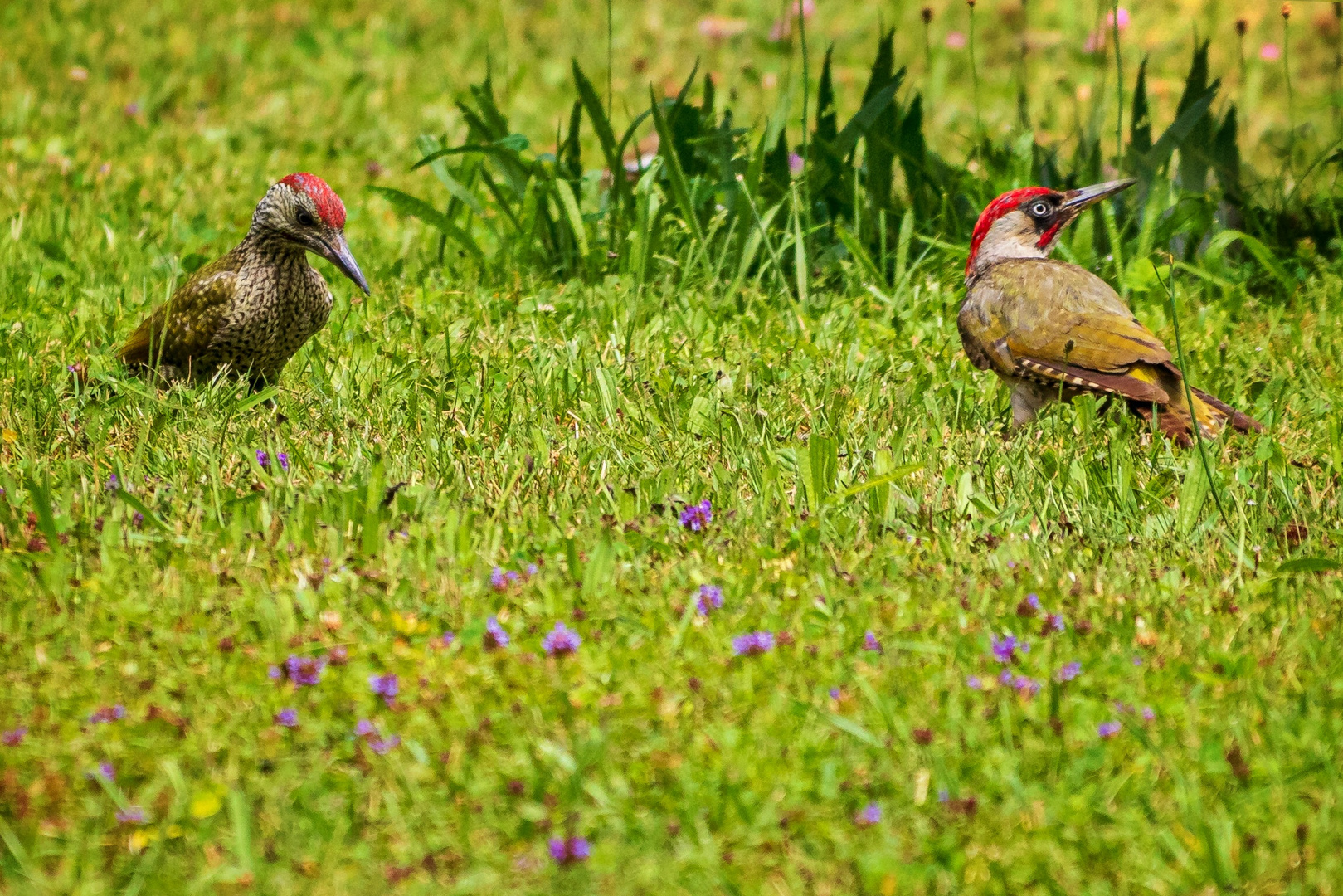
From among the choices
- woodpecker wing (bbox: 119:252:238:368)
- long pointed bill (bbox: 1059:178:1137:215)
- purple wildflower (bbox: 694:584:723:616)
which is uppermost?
long pointed bill (bbox: 1059:178:1137:215)

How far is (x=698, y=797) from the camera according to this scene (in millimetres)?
2766

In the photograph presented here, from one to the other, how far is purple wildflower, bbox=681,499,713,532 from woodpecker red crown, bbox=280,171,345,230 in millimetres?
1751

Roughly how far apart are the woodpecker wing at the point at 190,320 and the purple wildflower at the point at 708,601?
7.14ft

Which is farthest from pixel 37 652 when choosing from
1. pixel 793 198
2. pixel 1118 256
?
pixel 1118 256

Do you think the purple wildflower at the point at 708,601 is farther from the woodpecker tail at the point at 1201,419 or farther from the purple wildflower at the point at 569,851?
the woodpecker tail at the point at 1201,419

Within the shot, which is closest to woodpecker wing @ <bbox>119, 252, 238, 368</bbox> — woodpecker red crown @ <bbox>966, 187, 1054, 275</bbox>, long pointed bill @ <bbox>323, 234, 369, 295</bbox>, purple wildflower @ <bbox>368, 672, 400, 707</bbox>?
long pointed bill @ <bbox>323, 234, 369, 295</bbox>

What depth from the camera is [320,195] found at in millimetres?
4867

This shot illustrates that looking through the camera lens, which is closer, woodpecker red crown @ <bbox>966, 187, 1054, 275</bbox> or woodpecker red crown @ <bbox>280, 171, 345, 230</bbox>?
woodpecker red crown @ <bbox>280, 171, 345, 230</bbox>

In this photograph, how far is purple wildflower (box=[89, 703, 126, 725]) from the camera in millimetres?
2900

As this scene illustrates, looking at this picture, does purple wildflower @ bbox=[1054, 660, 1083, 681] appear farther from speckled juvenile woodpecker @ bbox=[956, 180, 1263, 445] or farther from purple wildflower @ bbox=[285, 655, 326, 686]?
speckled juvenile woodpecker @ bbox=[956, 180, 1263, 445]

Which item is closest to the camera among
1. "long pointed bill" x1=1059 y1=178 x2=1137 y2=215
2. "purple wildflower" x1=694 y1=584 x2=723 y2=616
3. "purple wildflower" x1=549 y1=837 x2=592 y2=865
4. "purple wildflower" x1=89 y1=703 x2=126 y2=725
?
"purple wildflower" x1=549 y1=837 x2=592 y2=865

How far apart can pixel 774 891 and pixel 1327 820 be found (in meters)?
1.02

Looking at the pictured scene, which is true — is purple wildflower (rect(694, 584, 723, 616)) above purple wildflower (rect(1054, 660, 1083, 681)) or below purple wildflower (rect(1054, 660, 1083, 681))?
above

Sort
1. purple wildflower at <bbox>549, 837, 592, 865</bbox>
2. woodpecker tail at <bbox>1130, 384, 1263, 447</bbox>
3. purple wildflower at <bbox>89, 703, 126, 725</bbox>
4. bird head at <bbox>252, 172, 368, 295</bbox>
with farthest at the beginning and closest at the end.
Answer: bird head at <bbox>252, 172, 368, 295</bbox> → woodpecker tail at <bbox>1130, 384, 1263, 447</bbox> → purple wildflower at <bbox>89, 703, 126, 725</bbox> → purple wildflower at <bbox>549, 837, 592, 865</bbox>
